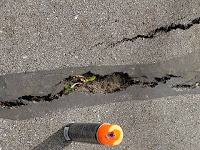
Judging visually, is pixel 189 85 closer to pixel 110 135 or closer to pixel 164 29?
pixel 164 29

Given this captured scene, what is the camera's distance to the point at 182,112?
3.34 m

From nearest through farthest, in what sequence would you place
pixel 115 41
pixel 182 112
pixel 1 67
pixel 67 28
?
pixel 1 67, pixel 67 28, pixel 115 41, pixel 182 112

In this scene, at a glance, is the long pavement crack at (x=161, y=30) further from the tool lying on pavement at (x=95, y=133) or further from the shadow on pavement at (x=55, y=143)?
the shadow on pavement at (x=55, y=143)

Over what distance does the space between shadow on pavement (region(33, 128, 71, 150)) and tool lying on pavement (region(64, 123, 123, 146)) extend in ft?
0.20

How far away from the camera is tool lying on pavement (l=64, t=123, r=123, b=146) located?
2.13 m

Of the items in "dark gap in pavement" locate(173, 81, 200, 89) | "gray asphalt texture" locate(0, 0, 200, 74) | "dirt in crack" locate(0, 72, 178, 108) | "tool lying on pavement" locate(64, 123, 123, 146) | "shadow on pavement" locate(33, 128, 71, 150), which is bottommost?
"shadow on pavement" locate(33, 128, 71, 150)

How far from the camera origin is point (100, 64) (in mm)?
2783

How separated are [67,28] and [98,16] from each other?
36 cm

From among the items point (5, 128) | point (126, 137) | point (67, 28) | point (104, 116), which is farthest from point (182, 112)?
point (5, 128)

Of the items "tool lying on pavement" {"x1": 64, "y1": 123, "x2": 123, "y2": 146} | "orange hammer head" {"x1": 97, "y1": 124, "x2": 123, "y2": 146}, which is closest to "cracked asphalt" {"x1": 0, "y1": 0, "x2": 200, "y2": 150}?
"tool lying on pavement" {"x1": 64, "y1": 123, "x2": 123, "y2": 146}

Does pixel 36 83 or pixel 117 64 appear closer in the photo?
pixel 36 83

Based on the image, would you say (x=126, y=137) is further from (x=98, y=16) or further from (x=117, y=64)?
(x=98, y=16)

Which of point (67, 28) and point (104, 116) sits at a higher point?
point (67, 28)

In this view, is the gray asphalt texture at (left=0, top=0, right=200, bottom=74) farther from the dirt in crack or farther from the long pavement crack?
the dirt in crack
